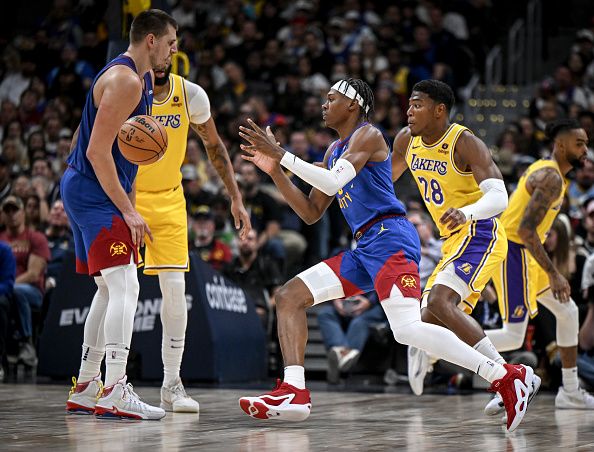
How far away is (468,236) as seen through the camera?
23.9 feet

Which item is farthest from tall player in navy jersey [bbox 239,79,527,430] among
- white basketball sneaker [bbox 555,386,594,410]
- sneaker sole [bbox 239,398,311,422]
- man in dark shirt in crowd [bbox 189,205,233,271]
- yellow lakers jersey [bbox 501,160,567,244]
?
man in dark shirt in crowd [bbox 189,205,233,271]

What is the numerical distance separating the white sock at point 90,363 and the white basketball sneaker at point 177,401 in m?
0.57

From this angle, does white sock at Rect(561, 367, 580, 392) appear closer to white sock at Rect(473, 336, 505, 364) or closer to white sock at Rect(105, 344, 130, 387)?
white sock at Rect(473, 336, 505, 364)

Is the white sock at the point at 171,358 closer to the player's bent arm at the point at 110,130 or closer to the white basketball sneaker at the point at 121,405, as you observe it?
the white basketball sneaker at the point at 121,405

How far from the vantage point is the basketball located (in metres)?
6.48

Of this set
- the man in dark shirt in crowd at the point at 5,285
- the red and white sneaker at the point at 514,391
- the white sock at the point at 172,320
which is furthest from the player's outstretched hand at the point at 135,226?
the man in dark shirt in crowd at the point at 5,285

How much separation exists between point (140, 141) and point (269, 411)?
1.76 metres

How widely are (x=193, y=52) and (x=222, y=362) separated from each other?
8.92 m

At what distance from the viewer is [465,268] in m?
7.12

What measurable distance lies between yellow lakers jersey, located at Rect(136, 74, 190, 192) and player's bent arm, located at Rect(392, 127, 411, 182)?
4.80 ft

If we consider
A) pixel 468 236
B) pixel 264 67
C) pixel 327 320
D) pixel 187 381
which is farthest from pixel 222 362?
pixel 264 67

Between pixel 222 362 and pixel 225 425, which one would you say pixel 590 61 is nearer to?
pixel 222 362

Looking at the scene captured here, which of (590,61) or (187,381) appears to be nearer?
(187,381)

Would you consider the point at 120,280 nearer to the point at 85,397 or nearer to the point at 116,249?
the point at 116,249
